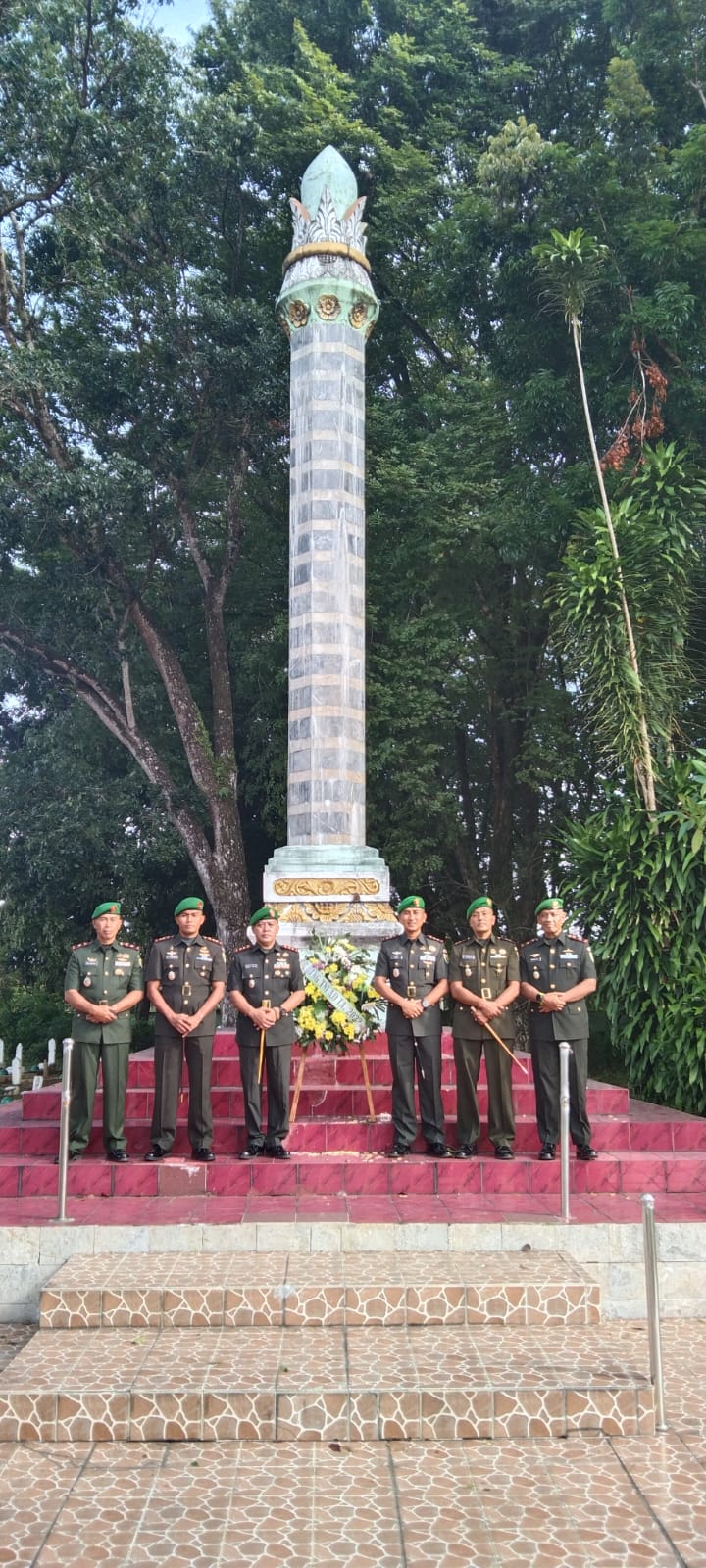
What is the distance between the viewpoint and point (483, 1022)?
7.11 m

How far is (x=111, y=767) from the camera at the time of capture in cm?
1917

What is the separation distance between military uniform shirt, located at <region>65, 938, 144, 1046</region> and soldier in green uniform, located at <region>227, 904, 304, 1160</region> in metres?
0.65

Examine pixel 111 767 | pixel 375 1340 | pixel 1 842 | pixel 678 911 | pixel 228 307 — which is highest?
pixel 228 307

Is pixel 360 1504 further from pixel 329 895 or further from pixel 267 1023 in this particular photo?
pixel 329 895

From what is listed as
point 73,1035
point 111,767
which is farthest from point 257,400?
point 73,1035

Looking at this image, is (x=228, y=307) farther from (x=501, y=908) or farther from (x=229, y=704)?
(x=501, y=908)

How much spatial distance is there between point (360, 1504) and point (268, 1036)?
3478mm

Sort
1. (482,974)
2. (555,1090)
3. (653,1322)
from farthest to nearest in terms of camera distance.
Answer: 1. (482,974)
2. (555,1090)
3. (653,1322)

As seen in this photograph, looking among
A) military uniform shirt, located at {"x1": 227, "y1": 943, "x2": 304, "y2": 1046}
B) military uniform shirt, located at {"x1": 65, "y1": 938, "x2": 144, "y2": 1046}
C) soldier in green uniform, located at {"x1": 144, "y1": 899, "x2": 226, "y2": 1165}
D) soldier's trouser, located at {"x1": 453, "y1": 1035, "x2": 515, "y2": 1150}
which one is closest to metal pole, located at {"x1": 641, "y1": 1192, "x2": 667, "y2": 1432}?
soldier's trouser, located at {"x1": 453, "y1": 1035, "x2": 515, "y2": 1150}

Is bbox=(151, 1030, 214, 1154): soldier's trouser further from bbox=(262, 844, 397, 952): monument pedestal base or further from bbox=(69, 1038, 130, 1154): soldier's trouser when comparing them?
bbox=(262, 844, 397, 952): monument pedestal base

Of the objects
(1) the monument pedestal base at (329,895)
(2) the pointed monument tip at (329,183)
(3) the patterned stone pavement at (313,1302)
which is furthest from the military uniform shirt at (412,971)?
(2) the pointed monument tip at (329,183)

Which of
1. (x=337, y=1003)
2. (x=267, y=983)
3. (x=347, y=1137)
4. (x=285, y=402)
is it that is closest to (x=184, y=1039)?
(x=267, y=983)

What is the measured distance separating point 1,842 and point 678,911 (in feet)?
38.0

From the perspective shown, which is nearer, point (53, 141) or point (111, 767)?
point (53, 141)
